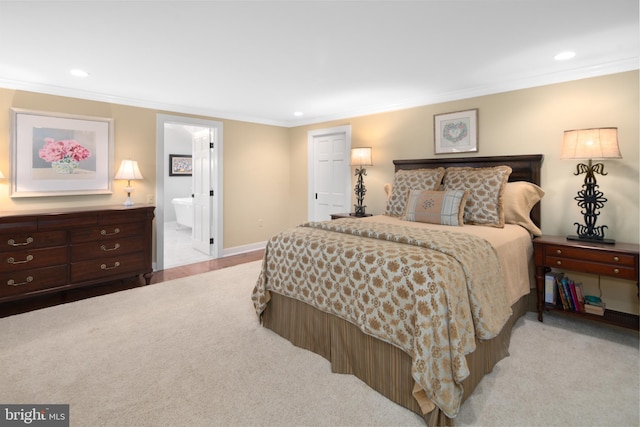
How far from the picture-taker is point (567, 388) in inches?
75.2

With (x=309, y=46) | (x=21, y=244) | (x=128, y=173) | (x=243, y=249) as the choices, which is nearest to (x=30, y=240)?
(x=21, y=244)

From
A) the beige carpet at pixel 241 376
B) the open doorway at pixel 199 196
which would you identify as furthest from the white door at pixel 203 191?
the beige carpet at pixel 241 376

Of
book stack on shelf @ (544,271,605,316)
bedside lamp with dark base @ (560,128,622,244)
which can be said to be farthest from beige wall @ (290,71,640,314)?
book stack on shelf @ (544,271,605,316)

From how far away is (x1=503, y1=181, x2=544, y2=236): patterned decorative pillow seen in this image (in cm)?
303

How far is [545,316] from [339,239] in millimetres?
2161

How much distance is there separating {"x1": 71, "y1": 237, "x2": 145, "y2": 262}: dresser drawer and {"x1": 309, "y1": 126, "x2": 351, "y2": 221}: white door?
277 cm

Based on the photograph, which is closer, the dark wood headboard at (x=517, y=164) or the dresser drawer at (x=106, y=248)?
the dark wood headboard at (x=517, y=164)

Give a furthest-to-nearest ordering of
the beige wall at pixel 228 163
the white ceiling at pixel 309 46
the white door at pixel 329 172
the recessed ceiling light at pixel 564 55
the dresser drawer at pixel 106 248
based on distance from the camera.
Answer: the white door at pixel 329 172
the beige wall at pixel 228 163
the dresser drawer at pixel 106 248
the recessed ceiling light at pixel 564 55
the white ceiling at pixel 309 46

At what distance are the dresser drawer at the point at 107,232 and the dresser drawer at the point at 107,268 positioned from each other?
23 cm

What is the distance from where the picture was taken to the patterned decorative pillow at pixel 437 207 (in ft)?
9.77

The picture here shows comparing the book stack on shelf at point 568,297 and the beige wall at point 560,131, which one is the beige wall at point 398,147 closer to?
the beige wall at point 560,131

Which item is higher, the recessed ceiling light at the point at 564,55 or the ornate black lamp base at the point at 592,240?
the recessed ceiling light at the point at 564,55

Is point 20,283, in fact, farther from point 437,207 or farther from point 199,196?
point 437,207

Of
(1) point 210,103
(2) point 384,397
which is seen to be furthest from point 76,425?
(1) point 210,103
